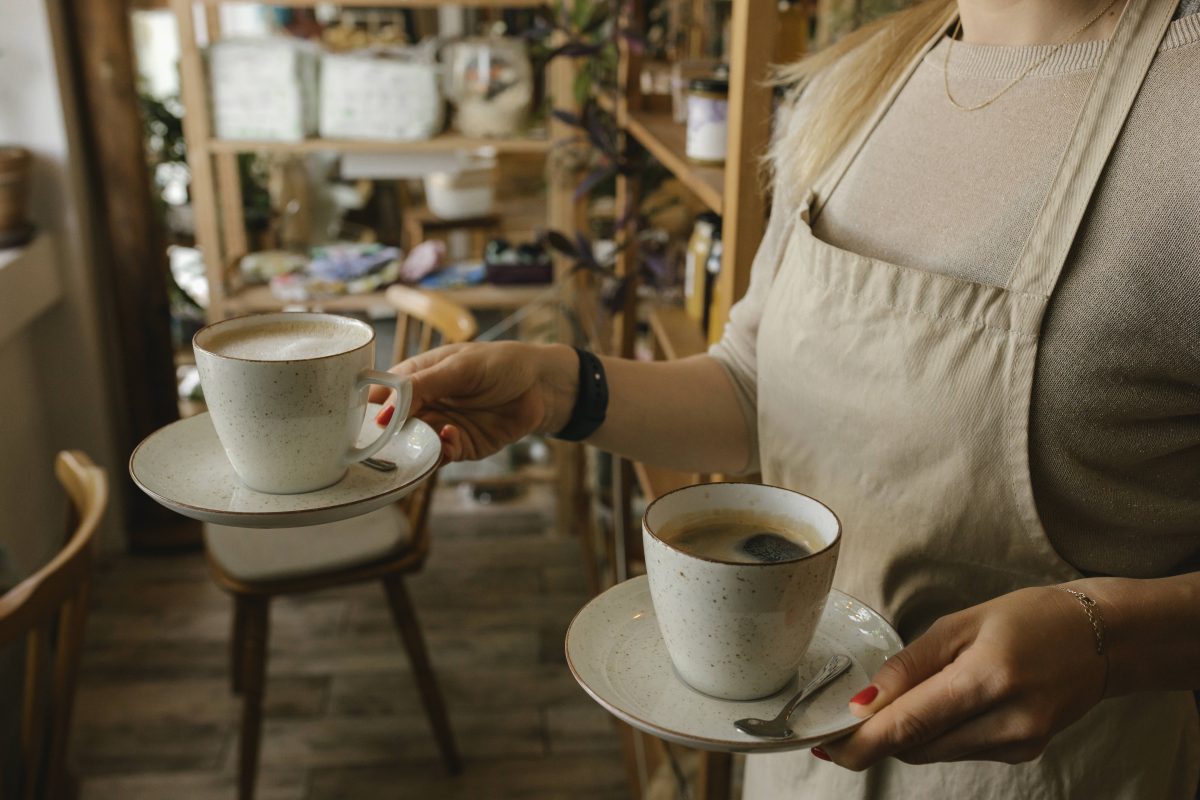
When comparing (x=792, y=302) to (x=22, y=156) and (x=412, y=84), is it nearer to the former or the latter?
(x=412, y=84)

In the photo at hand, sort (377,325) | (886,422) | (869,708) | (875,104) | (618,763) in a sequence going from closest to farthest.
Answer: (869,708)
(886,422)
(875,104)
(618,763)
(377,325)

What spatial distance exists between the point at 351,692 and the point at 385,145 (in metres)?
1.35

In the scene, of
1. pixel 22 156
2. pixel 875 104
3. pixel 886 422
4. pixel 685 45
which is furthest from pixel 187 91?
pixel 886 422

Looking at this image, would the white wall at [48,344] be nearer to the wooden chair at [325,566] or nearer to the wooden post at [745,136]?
the wooden chair at [325,566]

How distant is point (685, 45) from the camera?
3223 mm

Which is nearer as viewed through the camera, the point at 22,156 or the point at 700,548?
the point at 700,548

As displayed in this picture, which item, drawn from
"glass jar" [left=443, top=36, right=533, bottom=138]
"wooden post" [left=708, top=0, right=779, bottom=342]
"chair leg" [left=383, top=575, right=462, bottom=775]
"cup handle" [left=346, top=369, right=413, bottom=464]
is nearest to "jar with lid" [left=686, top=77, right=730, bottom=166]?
"wooden post" [left=708, top=0, right=779, bottom=342]

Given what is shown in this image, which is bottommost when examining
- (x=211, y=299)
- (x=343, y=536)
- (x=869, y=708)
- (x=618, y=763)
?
(x=618, y=763)

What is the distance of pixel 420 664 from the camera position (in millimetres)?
2059

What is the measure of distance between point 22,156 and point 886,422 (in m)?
2.41

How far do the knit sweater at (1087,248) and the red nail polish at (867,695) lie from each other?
0.24 metres

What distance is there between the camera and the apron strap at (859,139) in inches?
34.7

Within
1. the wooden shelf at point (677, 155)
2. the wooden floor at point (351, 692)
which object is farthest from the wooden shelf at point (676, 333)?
the wooden floor at point (351, 692)

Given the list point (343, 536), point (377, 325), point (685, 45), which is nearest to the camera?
point (343, 536)
